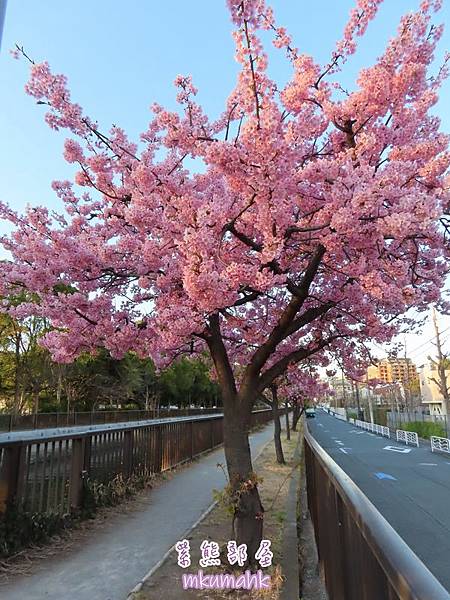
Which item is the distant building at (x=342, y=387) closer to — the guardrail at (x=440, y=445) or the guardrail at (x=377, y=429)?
the guardrail at (x=377, y=429)

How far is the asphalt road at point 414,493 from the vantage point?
275 inches

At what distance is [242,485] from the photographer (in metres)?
4.31

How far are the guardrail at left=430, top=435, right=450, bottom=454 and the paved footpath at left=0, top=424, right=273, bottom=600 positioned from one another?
59.5 ft

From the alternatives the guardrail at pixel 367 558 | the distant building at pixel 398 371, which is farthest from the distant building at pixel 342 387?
the guardrail at pixel 367 558

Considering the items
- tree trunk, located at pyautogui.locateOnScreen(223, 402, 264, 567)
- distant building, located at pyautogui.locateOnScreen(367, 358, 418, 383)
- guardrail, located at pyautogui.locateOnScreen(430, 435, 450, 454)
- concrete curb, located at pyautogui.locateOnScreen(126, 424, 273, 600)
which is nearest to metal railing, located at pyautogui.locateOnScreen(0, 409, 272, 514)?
concrete curb, located at pyautogui.locateOnScreen(126, 424, 273, 600)

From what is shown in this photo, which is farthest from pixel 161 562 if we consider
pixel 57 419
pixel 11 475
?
pixel 57 419

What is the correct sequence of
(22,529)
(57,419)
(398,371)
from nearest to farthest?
(22,529), (57,419), (398,371)

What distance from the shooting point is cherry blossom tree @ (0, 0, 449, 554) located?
13.8 ft

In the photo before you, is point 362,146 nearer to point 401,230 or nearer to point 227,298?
point 401,230

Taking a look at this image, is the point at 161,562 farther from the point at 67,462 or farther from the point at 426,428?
the point at 426,428

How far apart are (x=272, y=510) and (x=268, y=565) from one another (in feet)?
10.6

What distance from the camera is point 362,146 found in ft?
14.9

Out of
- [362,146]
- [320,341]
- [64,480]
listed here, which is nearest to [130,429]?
[64,480]

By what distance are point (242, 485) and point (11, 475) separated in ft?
8.62
